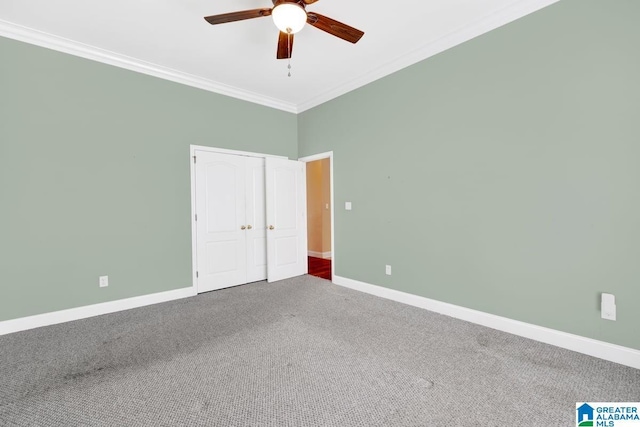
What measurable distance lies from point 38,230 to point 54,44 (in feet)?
6.57

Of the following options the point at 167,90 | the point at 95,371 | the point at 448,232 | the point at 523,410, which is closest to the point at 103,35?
the point at 167,90

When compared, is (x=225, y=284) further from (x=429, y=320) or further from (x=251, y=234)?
(x=429, y=320)

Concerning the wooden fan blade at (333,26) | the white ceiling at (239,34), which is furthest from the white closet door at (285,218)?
the wooden fan blade at (333,26)

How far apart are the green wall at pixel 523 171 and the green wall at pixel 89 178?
2783mm

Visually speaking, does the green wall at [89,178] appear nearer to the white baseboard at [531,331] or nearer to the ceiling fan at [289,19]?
the ceiling fan at [289,19]

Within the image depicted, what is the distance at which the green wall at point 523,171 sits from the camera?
2.05 meters

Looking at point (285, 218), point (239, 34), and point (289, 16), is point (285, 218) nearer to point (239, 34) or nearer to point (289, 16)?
point (239, 34)

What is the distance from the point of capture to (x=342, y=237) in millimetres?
4230

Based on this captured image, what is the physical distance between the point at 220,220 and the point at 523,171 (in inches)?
147

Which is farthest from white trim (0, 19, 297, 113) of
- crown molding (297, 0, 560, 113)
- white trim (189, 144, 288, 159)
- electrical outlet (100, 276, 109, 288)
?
electrical outlet (100, 276, 109, 288)

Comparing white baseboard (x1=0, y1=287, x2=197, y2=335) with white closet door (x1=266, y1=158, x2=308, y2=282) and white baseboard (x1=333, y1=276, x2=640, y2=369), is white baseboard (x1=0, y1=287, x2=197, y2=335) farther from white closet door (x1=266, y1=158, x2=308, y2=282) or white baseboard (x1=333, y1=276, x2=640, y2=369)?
white baseboard (x1=333, y1=276, x2=640, y2=369)

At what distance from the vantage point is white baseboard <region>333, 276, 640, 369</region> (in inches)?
80.6

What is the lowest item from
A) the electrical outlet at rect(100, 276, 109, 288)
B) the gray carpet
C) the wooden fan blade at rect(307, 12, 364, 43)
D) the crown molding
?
the gray carpet

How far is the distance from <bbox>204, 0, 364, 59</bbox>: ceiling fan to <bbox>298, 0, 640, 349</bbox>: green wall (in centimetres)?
141
